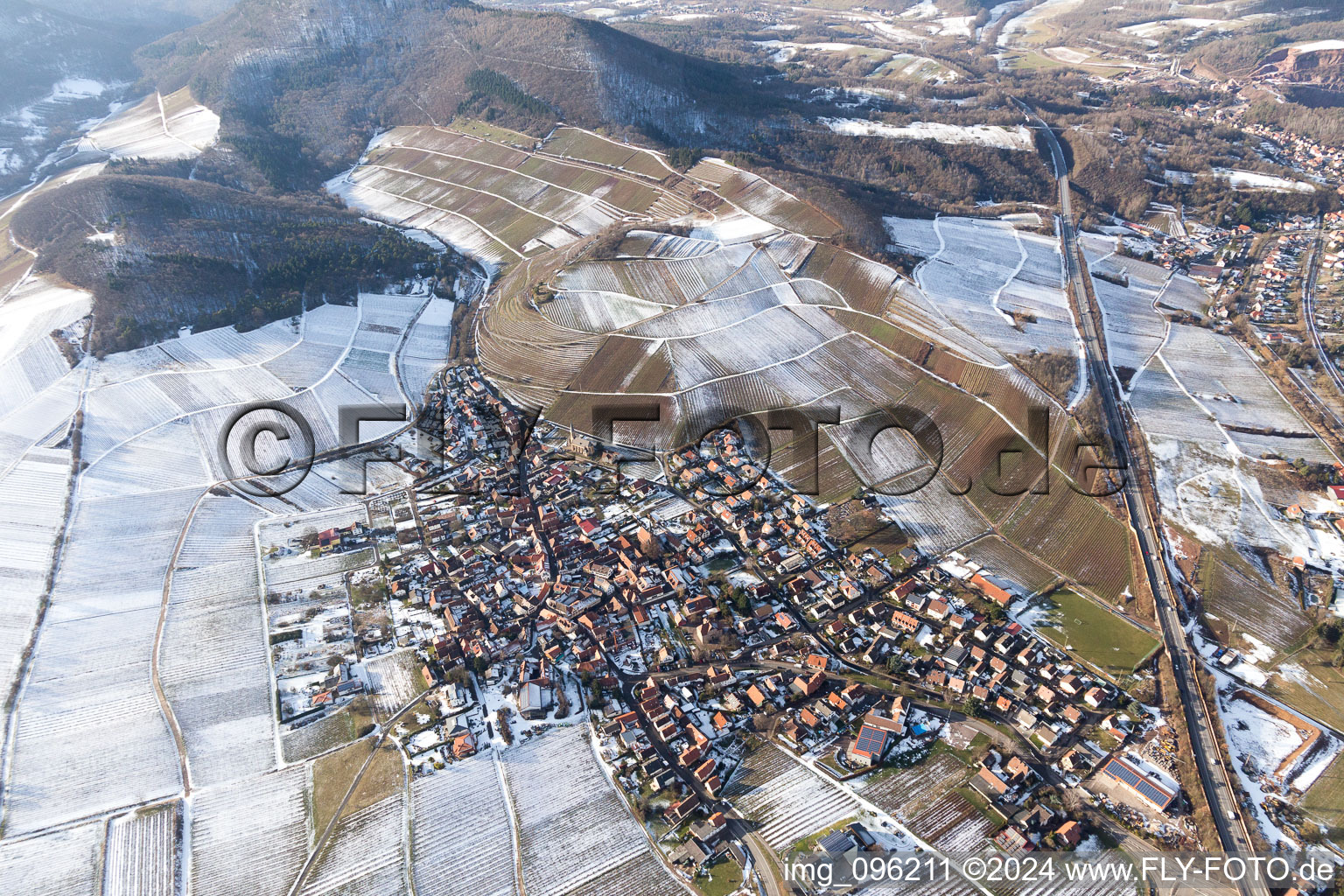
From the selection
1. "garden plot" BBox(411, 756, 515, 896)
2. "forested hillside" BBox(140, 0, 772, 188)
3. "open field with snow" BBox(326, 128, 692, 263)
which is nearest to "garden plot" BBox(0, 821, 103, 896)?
"garden plot" BBox(411, 756, 515, 896)

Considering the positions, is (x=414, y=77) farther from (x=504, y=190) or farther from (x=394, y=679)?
(x=394, y=679)

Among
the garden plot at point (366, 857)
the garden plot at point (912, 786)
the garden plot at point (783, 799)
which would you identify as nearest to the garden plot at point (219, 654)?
the garden plot at point (366, 857)

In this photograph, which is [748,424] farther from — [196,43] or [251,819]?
[196,43]

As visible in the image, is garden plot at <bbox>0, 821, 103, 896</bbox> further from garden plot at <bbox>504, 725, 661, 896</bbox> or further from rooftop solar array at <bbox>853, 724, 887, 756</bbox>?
rooftop solar array at <bbox>853, 724, 887, 756</bbox>

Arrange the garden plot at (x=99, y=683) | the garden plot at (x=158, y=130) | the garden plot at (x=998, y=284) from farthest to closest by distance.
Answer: the garden plot at (x=158, y=130)
the garden plot at (x=998, y=284)
the garden plot at (x=99, y=683)

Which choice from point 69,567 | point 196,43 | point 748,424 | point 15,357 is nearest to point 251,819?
point 69,567

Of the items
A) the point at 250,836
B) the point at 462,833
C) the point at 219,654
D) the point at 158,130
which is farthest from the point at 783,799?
the point at 158,130

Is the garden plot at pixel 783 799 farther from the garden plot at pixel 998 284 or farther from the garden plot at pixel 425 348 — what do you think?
the garden plot at pixel 998 284
